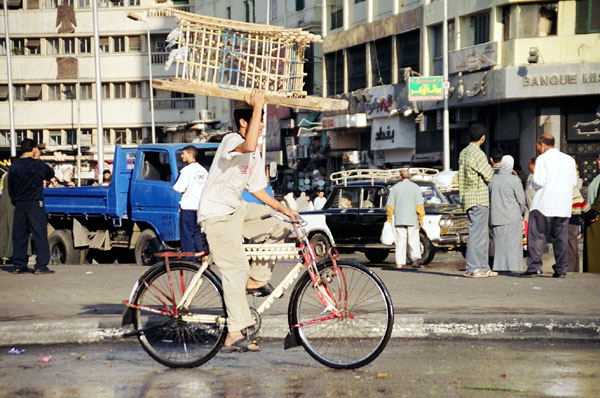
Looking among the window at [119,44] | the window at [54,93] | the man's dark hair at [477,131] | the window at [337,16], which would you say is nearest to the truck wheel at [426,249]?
the man's dark hair at [477,131]

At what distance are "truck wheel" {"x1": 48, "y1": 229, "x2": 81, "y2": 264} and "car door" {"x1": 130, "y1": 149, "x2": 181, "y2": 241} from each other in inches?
83.2

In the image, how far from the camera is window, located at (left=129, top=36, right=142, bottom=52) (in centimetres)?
7038

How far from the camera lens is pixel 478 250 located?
43.8 ft

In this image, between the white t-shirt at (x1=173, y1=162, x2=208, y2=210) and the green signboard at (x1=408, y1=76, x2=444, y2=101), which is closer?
the white t-shirt at (x1=173, y1=162, x2=208, y2=210)

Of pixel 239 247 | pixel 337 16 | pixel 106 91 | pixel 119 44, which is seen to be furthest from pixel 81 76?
pixel 239 247

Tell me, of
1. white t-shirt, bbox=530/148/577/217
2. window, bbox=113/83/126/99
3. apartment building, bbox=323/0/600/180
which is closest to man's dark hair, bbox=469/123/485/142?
white t-shirt, bbox=530/148/577/217

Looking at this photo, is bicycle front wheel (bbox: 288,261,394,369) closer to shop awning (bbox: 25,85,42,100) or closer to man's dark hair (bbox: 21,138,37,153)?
man's dark hair (bbox: 21,138,37,153)

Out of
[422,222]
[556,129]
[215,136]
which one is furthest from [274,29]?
[215,136]

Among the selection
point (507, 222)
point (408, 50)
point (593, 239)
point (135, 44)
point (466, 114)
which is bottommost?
point (593, 239)

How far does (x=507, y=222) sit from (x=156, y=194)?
6969 millimetres

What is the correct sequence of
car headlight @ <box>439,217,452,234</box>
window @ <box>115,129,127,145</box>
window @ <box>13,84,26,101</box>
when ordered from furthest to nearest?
window @ <box>13,84,26,101</box> → window @ <box>115,129,127,145</box> → car headlight @ <box>439,217,452,234</box>

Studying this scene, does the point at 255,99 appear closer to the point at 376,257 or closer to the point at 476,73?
the point at 376,257

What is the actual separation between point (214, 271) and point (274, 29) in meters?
3.36

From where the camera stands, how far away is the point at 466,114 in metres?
36.2
